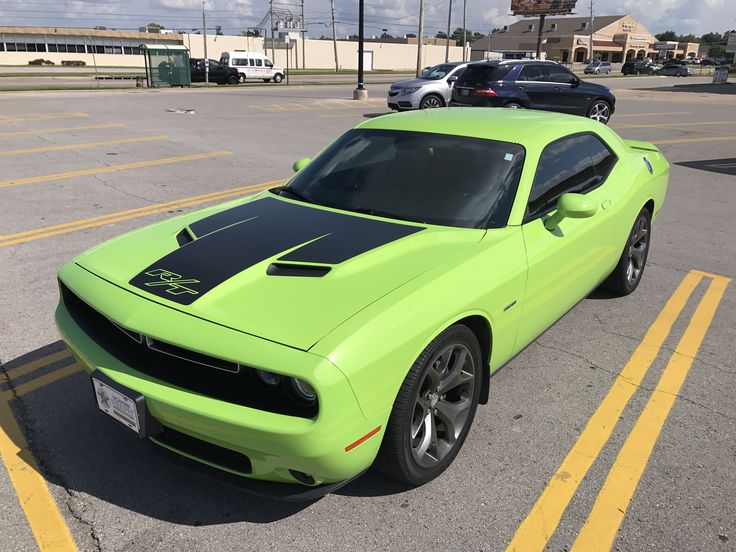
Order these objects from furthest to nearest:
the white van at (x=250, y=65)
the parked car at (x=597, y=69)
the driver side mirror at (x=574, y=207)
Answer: the parked car at (x=597, y=69), the white van at (x=250, y=65), the driver side mirror at (x=574, y=207)

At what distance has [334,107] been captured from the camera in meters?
21.6

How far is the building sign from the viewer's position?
6312cm

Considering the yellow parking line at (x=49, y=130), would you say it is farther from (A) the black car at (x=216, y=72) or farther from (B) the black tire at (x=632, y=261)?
(A) the black car at (x=216, y=72)

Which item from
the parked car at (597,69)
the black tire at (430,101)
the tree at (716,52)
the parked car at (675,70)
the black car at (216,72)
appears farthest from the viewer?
the tree at (716,52)

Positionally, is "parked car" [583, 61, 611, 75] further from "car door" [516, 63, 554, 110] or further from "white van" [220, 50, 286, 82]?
"car door" [516, 63, 554, 110]

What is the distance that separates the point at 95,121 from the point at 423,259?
51.1ft

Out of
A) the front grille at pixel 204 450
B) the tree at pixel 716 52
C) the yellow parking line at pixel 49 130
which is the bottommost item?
the front grille at pixel 204 450

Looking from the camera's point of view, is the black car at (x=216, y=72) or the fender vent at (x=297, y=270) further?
the black car at (x=216, y=72)

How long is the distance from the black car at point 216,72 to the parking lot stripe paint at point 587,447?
3821 centimetres

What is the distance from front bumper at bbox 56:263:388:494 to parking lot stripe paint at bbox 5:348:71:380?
63.4 inches

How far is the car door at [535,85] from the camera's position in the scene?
606 inches

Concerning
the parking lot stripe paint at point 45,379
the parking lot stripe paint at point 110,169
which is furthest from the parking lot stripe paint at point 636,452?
the parking lot stripe paint at point 110,169

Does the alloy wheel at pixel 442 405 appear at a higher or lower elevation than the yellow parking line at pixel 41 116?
lower

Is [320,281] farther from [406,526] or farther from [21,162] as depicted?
[21,162]
